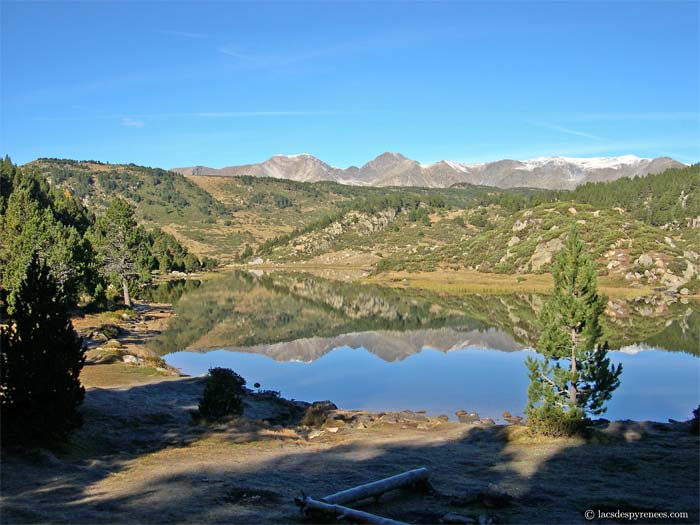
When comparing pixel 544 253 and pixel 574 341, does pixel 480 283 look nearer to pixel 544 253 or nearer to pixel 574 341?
pixel 544 253

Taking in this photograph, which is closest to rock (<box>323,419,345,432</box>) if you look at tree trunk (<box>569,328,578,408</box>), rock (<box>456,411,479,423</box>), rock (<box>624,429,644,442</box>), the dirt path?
the dirt path

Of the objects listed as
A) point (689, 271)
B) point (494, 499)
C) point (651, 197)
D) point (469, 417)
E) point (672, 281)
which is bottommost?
point (469, 417)

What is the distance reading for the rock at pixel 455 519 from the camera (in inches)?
465

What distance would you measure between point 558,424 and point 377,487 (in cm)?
1150

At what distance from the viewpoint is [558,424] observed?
72.2 ft

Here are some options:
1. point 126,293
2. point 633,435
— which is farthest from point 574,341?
point 126,293

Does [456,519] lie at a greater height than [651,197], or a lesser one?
Result: lesser

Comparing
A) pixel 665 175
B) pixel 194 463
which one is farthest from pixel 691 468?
pixel 665 175

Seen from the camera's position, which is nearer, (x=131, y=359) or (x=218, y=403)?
(x=218, y=403)

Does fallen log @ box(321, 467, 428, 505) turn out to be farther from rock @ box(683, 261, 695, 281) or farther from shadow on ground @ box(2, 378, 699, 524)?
rock @ box(683, 261, 695, 281)

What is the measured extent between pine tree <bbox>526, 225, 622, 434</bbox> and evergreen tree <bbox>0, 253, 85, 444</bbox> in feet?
62.7

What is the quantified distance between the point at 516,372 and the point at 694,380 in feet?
41.3

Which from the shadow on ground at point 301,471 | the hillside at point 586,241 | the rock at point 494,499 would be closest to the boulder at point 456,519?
the shadow on ground at point 301,471

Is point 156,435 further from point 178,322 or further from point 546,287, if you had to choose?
point 546,287
